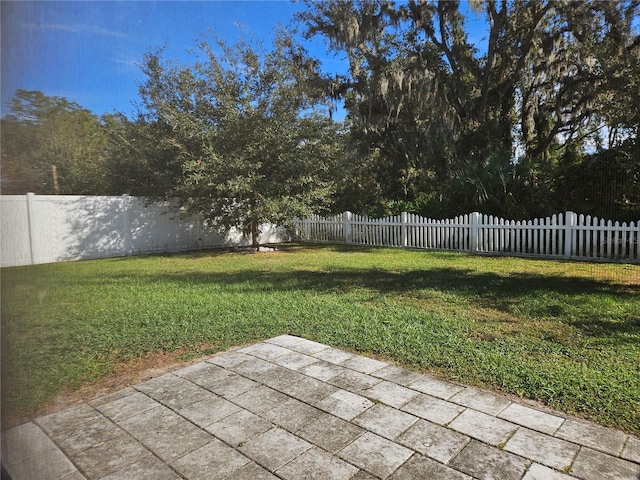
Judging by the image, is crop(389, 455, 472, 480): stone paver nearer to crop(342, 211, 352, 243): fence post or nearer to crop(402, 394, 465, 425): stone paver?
crop(402, 394, 465, 425): stone paver

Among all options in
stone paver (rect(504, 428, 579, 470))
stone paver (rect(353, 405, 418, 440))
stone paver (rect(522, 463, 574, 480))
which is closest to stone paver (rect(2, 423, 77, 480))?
stone paver (rect(353, 405, 418, 440))

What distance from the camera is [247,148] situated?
7.72m

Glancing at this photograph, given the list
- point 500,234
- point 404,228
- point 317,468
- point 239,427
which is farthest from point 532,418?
point 404,228

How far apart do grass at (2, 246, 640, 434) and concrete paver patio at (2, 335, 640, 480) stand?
0.82 feet

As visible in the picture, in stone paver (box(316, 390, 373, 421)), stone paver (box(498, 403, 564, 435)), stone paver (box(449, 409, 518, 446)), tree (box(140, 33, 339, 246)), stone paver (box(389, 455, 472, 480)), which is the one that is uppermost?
tree (box(140, 33, 339, 246))

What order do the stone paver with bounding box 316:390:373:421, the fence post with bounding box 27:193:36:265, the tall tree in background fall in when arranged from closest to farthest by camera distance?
the fence post with bounding box 27:193:36:265, the stone paver with bounding box 316:390:373:421, the tall tree in background

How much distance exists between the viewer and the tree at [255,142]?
21.9 ft

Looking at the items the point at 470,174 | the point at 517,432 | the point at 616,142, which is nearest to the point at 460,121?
the point at 470,174

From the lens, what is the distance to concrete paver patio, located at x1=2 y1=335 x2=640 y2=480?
146cm

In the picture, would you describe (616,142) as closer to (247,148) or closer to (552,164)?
(552,164)

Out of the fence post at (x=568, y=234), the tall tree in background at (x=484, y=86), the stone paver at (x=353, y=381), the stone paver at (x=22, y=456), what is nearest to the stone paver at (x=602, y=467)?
the stone paver at (x=353, y=381)

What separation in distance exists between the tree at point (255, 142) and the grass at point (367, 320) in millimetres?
2084

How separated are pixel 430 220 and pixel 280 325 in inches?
240

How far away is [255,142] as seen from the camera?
25.3 feet
